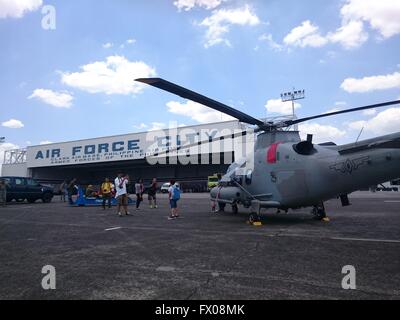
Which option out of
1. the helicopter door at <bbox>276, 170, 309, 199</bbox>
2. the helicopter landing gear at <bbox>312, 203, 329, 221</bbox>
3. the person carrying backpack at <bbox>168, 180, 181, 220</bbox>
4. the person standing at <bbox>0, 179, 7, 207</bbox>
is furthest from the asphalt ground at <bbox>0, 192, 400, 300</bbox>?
the person standing at <bbox>0, 179, 7, 207</bbox>

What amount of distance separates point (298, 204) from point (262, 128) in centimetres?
287

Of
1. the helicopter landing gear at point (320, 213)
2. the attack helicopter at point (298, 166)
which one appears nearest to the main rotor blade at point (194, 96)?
the attack helicopter at point (298, 166)

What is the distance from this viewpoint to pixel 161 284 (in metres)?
4.62

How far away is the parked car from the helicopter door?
2221 centimetres

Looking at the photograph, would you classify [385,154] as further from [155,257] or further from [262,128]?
[155,257]

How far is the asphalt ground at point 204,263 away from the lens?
169 inches

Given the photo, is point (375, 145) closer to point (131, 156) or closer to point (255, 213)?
point (255, 213)

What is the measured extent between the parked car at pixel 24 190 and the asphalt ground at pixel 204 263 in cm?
1773

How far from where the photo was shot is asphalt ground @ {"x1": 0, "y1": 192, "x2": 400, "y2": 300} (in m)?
4.30

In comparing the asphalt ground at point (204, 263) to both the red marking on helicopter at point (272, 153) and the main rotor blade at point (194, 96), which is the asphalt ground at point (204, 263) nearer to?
the red marking on helicopter at point (272, 153)
